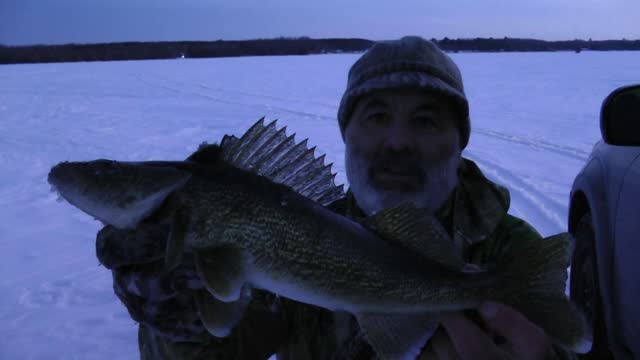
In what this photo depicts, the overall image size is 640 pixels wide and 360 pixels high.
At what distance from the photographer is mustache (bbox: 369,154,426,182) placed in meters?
2.54

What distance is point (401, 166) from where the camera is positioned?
2.56 metres

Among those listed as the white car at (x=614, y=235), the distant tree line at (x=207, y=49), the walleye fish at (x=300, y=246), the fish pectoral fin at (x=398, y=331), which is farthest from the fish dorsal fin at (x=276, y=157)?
the distant tree line at (x=207, y=49)

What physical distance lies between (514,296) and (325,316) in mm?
1013

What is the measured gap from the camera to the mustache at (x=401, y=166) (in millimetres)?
A: 2545

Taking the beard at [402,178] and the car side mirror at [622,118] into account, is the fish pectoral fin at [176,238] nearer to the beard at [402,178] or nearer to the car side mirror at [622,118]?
the beard at [402,178]

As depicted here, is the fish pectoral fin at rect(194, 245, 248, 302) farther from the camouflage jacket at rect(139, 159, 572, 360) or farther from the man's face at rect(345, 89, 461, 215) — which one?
the man's face at rect(345, 89, 461, 215)

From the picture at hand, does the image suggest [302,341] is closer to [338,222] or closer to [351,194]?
[351,194]

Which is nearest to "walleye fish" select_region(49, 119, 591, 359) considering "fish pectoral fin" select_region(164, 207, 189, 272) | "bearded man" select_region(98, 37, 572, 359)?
"fish pectoral fin" select_region(164, 207, 189, 272)

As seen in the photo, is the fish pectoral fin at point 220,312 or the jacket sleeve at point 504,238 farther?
the jacket sleeve at point 504,238

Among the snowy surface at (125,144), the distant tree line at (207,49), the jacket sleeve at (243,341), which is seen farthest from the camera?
the distant tree line at (207,49)

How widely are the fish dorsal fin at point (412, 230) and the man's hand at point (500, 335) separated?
195 millimetres

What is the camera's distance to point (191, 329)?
207 cm

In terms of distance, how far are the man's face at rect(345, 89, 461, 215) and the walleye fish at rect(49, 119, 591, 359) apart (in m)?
0.63

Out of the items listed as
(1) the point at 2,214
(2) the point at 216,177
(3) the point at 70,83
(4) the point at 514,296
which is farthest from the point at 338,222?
(3) the point at 70,83
